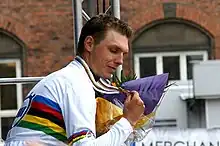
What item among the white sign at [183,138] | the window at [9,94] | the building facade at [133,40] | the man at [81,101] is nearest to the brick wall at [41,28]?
Result: the building facade at [133,40]

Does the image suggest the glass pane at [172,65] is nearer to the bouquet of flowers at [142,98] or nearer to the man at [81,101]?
the bouquet of flowers at [142,98]

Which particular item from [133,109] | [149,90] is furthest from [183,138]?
[133,109]

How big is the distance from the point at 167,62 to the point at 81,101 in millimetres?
9679

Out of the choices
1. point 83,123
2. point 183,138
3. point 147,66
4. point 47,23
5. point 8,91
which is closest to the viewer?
point 83,123

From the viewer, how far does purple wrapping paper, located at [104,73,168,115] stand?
2.47 meters

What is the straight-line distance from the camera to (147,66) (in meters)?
11.9

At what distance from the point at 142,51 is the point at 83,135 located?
31.7ft

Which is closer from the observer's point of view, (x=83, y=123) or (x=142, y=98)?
(x=83, y=123)

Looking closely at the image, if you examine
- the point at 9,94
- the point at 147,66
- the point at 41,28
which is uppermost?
the point at 41,28

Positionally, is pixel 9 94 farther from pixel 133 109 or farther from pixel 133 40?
pixel 133 109

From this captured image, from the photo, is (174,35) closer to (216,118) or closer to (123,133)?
(216,118)

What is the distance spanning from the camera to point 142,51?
11.9 m

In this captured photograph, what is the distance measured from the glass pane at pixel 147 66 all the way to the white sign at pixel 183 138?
352 cm

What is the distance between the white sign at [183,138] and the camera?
8.18 meters
